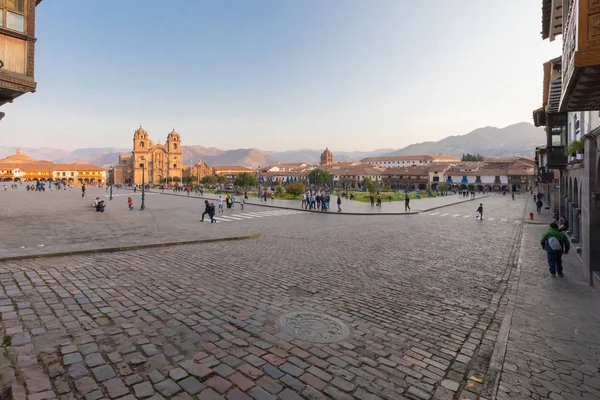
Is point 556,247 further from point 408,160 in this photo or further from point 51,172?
point 51,172

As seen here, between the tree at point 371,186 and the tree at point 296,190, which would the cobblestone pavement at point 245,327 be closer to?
the tree at point 296,190

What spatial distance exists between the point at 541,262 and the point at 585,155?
3481mm

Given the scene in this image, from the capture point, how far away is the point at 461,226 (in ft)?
63.0

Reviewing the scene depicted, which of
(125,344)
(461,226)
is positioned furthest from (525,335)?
(461,226)

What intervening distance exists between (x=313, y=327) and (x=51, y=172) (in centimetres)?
14049

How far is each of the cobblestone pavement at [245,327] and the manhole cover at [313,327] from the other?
0.03 meters

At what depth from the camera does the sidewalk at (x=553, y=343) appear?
12.6 ft

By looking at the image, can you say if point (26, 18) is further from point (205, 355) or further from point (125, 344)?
point (205, 355)

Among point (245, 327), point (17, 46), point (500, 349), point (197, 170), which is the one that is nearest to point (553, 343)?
point (500, 349)

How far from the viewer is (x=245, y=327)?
16.7 ft

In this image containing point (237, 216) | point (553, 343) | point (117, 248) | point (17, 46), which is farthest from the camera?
point (237, 216)

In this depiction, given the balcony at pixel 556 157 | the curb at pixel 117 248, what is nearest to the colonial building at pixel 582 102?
the balcony at pixel 556 157

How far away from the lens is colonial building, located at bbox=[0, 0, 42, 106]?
736 centimetres

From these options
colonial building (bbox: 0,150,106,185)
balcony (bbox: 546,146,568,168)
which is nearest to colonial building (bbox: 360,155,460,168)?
colonial building (bbox: 0,150,106,185)
